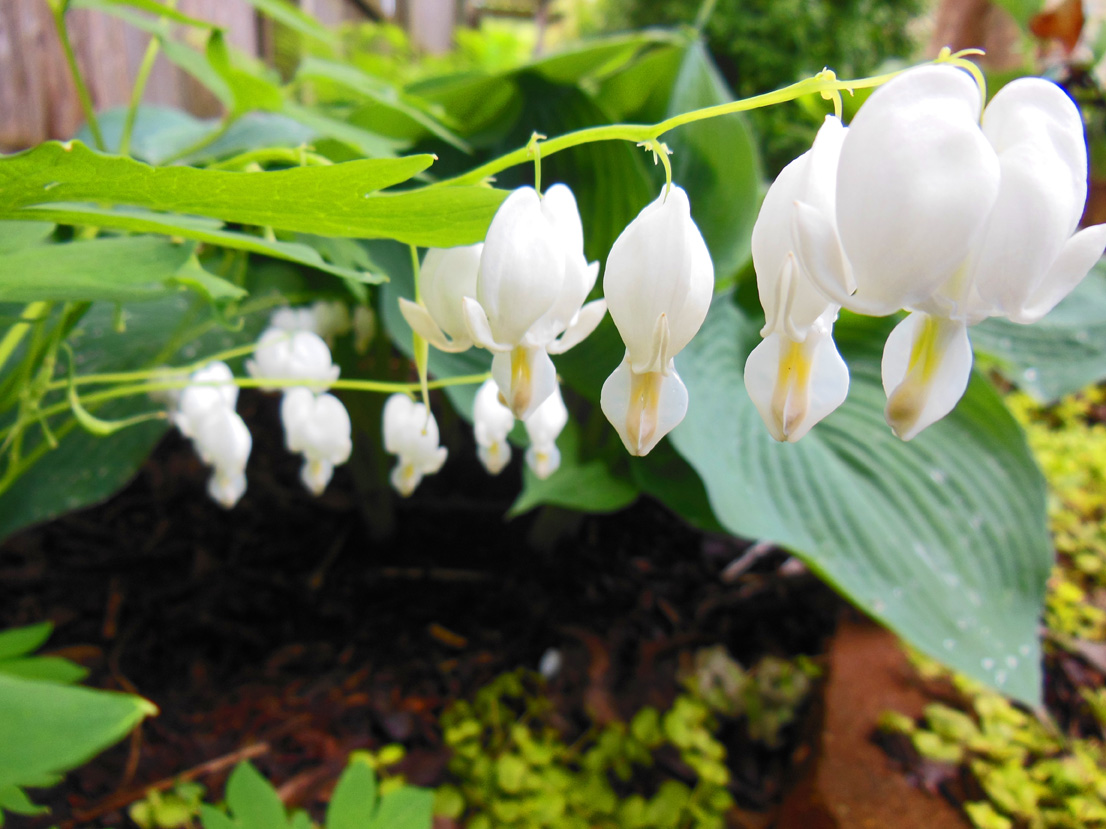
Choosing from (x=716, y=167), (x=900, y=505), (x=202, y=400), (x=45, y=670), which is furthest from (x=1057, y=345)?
(x=45, y=670)

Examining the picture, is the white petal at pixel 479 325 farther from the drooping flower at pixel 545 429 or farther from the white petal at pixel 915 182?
the drooping flower at pixel 545 429

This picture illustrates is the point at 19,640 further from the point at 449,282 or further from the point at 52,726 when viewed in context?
the point at 449,282

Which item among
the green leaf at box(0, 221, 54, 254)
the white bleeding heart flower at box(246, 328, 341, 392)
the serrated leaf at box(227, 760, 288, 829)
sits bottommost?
the serrated leaf at box(227, 760, 288, 829)

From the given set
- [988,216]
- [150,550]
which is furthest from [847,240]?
[150,550]

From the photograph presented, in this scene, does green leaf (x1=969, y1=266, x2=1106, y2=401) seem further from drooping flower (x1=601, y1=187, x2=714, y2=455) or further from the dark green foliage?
drooping flower (x1=601, y1=187, x2=714, y2=455)

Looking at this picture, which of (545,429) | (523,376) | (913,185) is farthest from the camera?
(545,429)

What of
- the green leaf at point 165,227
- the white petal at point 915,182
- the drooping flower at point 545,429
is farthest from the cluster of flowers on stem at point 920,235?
the drooping flower at point 545,429

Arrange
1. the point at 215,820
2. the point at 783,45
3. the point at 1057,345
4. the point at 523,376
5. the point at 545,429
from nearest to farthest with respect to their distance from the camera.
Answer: the point at 523,376 → the point at 215,820 → the point at 545,429 → the point at 1057,345 → the point at 783,45

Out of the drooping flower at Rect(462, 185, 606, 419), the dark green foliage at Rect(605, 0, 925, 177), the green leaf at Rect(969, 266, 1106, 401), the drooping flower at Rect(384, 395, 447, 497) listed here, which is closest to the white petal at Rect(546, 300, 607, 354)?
the drooping flower at Rect(462, 185, 606, 419)
